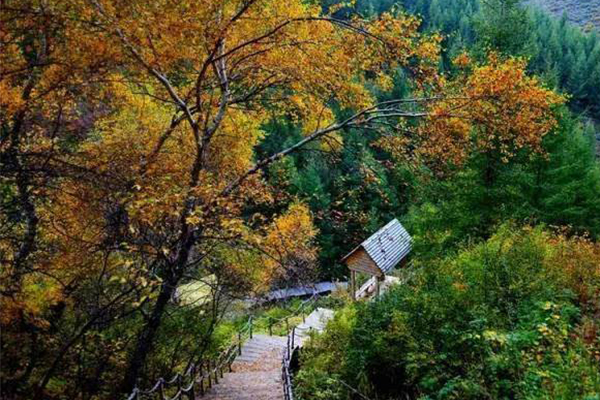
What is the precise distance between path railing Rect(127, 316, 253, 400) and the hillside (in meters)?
131

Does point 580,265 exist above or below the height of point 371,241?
below

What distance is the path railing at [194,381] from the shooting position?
945 cm

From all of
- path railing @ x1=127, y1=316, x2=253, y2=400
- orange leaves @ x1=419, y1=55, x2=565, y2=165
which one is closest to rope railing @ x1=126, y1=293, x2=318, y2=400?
path railing @ x1=127, y1=316, x2=253, y2=400

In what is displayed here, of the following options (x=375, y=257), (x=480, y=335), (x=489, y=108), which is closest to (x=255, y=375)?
(x=480, y=335)

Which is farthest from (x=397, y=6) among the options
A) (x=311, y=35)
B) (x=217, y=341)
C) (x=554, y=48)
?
(x=554, y=48)

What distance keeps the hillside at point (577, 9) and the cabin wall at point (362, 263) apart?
121 metres

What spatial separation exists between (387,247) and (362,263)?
2.34m

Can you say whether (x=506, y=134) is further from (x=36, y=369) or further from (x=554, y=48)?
(x=554, y=48)

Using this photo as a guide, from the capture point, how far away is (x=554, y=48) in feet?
295

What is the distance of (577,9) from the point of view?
5276 inches

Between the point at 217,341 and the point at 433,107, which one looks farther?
the point at 217,341

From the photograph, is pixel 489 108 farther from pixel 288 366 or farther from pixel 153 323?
pixel 288 366

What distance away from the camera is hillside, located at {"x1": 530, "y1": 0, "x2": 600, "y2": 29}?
12694 cm

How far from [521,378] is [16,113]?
8.25m
